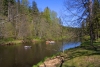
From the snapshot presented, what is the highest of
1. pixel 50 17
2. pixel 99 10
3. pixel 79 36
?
pixel 50 17

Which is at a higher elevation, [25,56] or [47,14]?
[47,14]

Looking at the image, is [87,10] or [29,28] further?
[29,28]

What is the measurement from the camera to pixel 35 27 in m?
63.1

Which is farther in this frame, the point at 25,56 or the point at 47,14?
the point at 47,14

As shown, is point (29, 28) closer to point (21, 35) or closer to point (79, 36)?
point (21, 35)

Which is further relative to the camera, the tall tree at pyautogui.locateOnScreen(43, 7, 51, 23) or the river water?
the tall tree at pyautogui.locateOnScreen(43, 7, 51, 23)

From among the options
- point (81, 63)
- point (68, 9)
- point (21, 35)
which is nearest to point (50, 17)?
point (21, 35)

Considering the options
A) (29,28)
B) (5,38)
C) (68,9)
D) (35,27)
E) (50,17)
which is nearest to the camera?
(68,9)

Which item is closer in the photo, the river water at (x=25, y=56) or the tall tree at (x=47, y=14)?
the river water at (x=25, y=56)

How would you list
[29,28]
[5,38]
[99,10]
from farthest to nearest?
[29,28] → [5,38] → [99,10]

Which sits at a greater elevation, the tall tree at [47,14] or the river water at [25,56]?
the tall tree at [47,14]

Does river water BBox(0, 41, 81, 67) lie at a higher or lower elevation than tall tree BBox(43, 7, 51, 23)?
lower

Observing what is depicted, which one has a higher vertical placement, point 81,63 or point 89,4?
point 89,4

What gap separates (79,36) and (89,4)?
9.74ft
